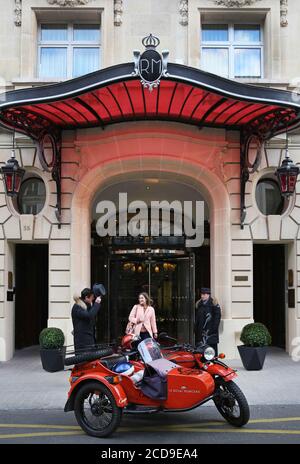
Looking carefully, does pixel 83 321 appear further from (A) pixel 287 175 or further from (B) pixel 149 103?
(A) pixel 287 175

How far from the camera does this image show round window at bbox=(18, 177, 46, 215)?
13852mm

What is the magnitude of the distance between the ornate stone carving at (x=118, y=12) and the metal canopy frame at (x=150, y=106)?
8.19 feet

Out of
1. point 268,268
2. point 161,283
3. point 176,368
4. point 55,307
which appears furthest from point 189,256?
point 176,368

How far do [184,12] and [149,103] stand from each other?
3059mm

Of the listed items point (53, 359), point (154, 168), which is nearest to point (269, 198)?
point (154, 168)

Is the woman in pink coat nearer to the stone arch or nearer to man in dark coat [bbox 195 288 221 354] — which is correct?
man in dark coat [bbox 195 288 221 354]

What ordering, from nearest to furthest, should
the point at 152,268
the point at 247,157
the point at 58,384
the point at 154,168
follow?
the point at 58,384
the point at 247,157
the point at 154,168
the point at 152,268

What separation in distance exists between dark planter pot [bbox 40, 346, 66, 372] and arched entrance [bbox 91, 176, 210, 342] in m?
3.97

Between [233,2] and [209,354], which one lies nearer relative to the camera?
[209,354]

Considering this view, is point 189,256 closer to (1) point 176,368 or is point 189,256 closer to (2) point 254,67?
(2) point 254,67

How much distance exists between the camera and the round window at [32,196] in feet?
45.4

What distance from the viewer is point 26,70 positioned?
44.7ft

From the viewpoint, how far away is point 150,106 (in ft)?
40.3

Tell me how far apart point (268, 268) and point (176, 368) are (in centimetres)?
961
